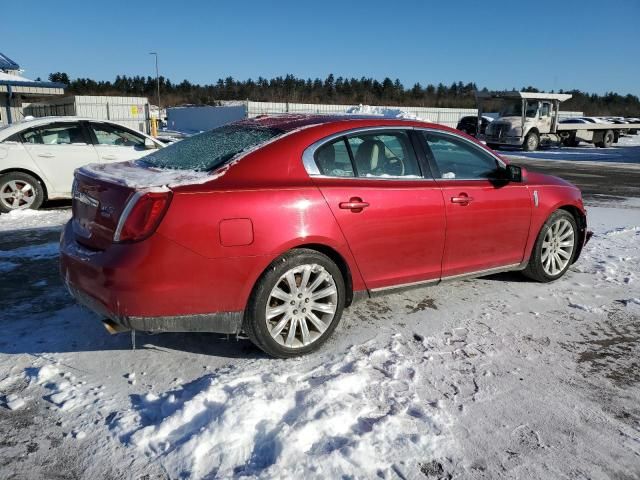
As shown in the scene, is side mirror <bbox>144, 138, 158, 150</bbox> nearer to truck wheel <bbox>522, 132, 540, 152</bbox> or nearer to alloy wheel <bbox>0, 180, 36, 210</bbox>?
alloy wheel <bbox>0, 180, 36, 210</bbox>

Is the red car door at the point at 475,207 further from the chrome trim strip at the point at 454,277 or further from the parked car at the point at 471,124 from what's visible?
the parked car at the point at 471,124

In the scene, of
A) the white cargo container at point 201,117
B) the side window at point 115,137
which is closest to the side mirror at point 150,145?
the side window at point 115,137

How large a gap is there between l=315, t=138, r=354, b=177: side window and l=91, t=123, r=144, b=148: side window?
20.2 ft

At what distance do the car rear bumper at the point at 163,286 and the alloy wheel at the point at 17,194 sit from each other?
220 inches

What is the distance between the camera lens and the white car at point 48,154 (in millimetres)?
7914

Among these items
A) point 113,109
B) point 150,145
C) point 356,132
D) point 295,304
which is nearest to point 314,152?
point 356,132

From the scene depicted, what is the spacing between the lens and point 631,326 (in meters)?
4.16

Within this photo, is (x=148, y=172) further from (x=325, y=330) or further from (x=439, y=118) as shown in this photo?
(x=439, y=118)

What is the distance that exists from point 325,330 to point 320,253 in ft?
1.72

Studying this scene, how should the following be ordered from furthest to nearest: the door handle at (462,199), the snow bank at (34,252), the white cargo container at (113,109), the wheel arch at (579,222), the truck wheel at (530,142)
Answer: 1. the white cargo container at (113,109)
2. the truck wheel at (530,142)
3. the snow bank at (34,252)
4. the wheel arch at (579,222)
5. the door handle at (462,199)

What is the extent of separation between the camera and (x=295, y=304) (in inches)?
135

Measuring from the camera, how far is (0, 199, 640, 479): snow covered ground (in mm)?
2451

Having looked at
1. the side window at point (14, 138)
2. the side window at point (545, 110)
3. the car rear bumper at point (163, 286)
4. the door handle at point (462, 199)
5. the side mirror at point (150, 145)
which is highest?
the side window at point (545, 110)

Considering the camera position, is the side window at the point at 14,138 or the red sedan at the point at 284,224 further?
the side window at the point at 14,138
